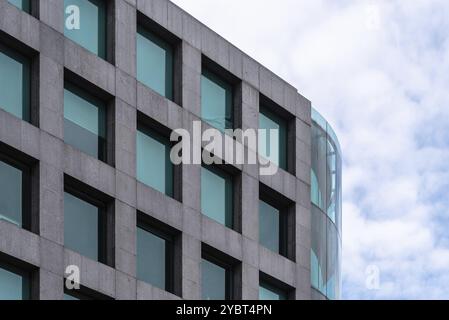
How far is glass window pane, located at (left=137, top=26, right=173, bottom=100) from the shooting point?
46.7 meters

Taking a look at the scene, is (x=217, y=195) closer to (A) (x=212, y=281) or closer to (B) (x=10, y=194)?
(A) (x=212, y=281)

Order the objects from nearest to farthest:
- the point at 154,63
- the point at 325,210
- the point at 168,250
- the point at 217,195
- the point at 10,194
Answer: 1. the point at 10,194
2. the point at 168,250
3. the point at 154,63
4. the point at 217,195
5. the point at 325,210

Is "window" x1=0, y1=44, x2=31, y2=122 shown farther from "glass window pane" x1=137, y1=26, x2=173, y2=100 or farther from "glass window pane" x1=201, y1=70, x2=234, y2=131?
"glass window pane" x1=201, y1=70, x2=234, y2=131

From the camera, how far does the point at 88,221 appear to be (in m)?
43.3

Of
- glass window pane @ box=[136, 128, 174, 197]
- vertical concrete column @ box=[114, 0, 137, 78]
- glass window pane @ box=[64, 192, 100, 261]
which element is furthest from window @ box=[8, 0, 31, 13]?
glass window pane @ box=[136, 128, 174, 197]

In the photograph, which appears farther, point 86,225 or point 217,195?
point 217,195

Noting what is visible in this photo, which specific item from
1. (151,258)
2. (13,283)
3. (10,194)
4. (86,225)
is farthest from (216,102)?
(13,283)

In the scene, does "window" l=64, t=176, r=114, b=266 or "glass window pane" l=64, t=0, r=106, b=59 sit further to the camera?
"glass window pane" l=64, t=0, r=106, b=59

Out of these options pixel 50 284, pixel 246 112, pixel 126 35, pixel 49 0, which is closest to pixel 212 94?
pixel 246 112

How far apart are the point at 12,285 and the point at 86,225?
399cm

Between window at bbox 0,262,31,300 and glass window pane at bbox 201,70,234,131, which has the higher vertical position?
glass window pane at bbox 201,70,234,131

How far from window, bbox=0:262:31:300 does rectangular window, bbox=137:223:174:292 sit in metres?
5.17

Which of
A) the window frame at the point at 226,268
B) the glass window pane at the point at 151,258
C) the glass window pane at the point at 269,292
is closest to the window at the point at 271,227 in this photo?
the glass window pane at the point at 269,292

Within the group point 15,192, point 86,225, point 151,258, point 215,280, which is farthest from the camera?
point 215,280
